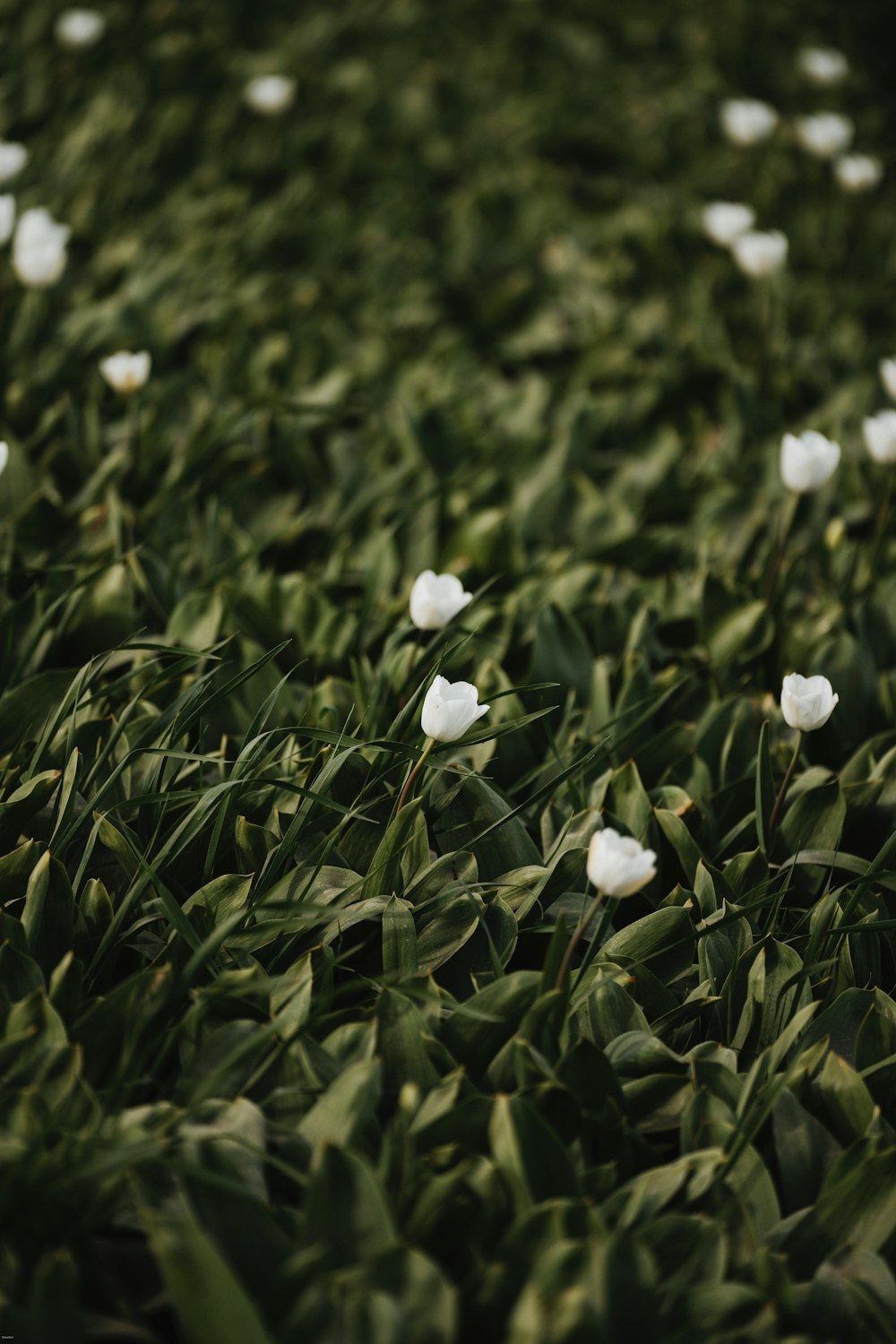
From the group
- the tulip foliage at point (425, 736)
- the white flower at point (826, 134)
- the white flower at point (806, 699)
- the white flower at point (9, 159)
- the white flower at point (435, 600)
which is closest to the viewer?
the tulip foliage at point (425, 736)

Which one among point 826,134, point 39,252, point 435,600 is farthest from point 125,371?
point 826,134

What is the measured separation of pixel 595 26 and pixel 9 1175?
202 inches

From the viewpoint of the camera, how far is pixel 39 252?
236 cm

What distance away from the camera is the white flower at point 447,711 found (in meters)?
1.38

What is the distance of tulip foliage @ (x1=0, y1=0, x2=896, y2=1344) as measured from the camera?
1129 mm

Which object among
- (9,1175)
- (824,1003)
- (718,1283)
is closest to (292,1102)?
(9,1175)

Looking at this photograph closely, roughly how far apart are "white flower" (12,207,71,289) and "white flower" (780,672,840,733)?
1.74 metres

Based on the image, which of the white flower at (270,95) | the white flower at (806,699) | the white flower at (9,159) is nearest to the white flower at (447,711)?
the white flower at (806,699)

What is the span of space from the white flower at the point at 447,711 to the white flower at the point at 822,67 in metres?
3.94

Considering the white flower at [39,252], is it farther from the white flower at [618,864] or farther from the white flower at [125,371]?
the white flower at [618,864]

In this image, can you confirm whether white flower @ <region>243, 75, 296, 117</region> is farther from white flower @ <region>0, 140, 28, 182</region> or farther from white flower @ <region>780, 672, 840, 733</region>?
white flower @ <region>780, 672, 840, 733</region>

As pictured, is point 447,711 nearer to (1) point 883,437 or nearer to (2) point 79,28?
(1) point 883,437

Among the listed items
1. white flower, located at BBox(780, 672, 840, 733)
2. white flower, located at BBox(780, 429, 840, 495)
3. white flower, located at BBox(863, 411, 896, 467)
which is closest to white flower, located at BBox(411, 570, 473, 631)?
white flower, located at BBox(780, 672, 840, 733)

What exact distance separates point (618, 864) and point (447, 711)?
286 mm
